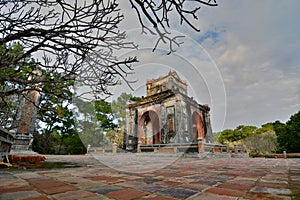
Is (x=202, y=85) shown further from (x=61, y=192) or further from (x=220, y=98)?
(x=61, y=192)

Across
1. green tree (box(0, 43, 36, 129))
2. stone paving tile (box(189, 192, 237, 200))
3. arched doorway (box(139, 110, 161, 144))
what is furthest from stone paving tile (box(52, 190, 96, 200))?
arched doorway (box(139, 110, 161, 144))

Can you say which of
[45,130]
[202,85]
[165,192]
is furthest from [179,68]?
[45,130]

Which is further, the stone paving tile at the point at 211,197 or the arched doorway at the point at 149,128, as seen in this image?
the arched doorway at the point at 149,128

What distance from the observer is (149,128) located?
18.8 m

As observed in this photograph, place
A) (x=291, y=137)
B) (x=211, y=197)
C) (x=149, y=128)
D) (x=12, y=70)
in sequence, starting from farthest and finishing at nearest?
1. (x=149, y=128)
2. (x=291, y=137)
3. (x=12, y=70)
4. (x=211, y=197)

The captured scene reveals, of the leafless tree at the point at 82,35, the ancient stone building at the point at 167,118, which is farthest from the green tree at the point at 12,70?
the ancient stone building at the point at 167,118

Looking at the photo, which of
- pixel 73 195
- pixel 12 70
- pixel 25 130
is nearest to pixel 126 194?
pixel 73 195

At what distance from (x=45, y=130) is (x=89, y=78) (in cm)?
1926

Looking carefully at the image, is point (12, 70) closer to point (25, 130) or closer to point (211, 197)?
point (211, 197)

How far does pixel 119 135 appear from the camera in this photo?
19984mm

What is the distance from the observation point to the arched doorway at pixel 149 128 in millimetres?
17891

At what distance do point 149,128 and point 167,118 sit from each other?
346cm

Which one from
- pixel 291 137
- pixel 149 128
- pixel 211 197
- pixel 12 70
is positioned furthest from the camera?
pixel 149 128

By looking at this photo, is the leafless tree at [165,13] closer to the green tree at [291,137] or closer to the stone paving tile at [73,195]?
the stone paving tile at [73,195]
